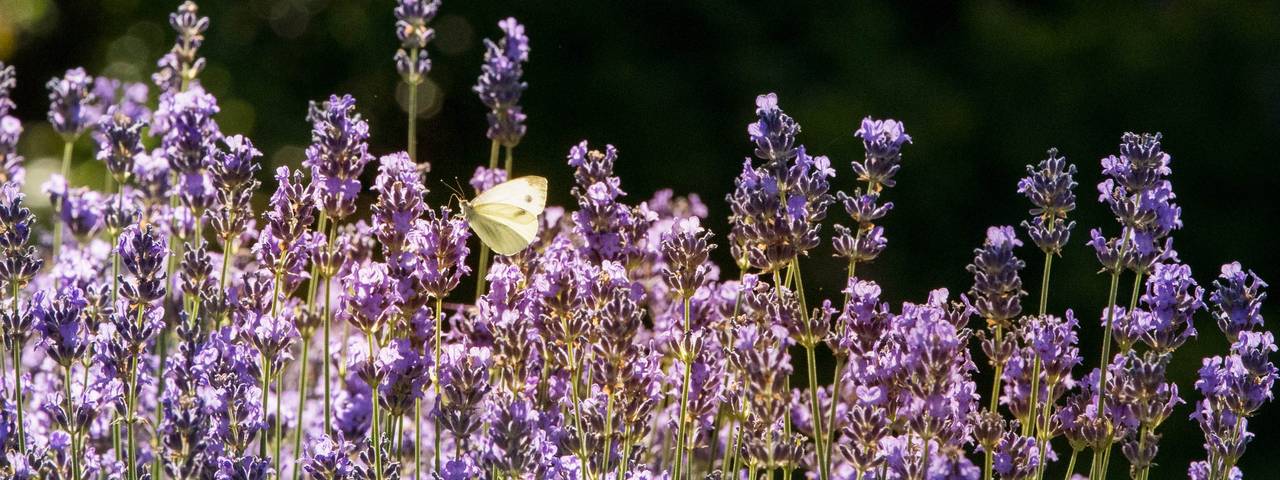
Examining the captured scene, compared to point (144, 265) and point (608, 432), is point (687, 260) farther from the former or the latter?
point (144, 265)

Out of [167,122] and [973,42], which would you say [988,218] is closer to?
[973,42]

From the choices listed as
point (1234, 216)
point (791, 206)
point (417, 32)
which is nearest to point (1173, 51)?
point (1234, 216)

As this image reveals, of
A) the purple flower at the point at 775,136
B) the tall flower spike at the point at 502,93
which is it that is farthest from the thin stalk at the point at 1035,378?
the tall flower spike at the point at 502,93

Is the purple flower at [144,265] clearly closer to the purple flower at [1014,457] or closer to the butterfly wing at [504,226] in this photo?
the butterfly wing at [504,226]

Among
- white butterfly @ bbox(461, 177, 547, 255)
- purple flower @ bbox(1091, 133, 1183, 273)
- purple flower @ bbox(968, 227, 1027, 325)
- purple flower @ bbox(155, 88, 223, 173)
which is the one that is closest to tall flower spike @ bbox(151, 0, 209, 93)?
purple flower @ bbox(155, 88, 223, 173)

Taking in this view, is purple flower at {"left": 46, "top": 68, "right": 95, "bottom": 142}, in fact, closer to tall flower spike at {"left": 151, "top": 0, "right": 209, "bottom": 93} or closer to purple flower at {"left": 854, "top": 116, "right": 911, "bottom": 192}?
tall flower spike at {"left": 151, "top": 0, "right": 209, "bottom": 93}

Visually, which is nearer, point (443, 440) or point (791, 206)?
point (791, 206)
